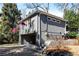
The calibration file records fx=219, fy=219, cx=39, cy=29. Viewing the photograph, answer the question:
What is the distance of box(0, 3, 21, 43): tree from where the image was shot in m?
4.68

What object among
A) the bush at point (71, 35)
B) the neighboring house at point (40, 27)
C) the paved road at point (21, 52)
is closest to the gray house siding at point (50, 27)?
the neighboring house at point (40, 27)

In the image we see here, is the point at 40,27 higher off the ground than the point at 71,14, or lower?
lower

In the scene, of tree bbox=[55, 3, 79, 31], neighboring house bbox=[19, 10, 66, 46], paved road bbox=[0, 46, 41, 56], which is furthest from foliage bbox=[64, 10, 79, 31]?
paved road bbox=[0, 46, 41, 56]

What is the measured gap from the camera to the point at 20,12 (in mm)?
4707

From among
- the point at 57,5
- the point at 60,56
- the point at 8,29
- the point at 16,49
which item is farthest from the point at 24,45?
the point at 57,5

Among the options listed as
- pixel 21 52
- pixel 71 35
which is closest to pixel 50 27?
pixel 71 35

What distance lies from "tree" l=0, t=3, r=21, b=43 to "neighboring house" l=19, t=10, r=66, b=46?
6.0 inches

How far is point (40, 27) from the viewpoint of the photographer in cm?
474

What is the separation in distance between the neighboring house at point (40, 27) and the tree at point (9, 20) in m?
0.15

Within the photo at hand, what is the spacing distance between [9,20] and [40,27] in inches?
27.0

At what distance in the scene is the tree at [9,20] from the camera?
4.68m

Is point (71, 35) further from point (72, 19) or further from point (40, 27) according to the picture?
point (40, 27)

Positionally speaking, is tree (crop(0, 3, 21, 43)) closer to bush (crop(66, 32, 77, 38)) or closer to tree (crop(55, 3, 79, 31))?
tree (crop(55, 3, 79, 31))

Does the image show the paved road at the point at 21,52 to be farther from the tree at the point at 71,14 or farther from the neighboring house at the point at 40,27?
the tree at the point at 71,14
